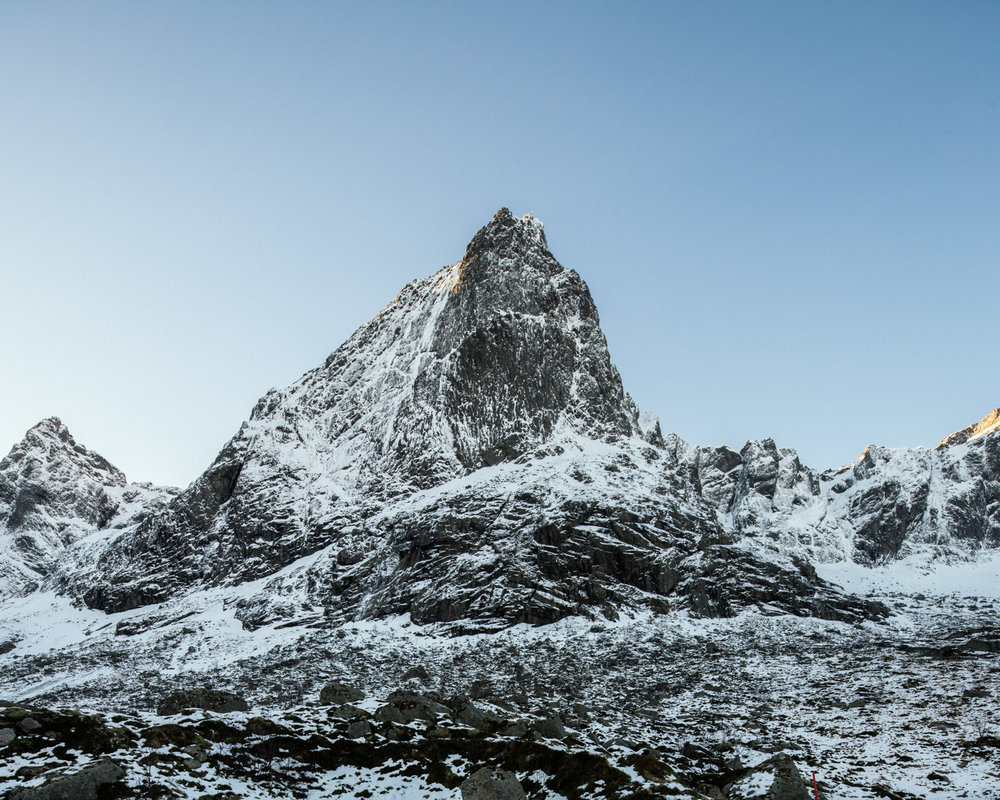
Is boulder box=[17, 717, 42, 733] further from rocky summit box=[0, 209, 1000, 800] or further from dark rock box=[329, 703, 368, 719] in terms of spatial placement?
dark rock box=[329, 703, 368, 719]

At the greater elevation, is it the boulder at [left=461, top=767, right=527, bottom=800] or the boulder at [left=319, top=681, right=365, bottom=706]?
the boulder at [left=461, top=767, right=527, bottom=800]

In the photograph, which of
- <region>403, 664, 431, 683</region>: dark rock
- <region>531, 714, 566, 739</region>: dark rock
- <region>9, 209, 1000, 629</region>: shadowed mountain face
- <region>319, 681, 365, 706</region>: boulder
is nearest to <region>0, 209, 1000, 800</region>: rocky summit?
<region>319, 681, 365, 706</region>: boulder

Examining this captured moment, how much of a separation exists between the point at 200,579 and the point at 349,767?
146 m

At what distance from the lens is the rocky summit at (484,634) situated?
31.5 meters

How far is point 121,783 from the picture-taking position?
26.1 m

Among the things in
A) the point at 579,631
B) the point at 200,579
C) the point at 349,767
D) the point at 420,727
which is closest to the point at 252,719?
the point at 349,767

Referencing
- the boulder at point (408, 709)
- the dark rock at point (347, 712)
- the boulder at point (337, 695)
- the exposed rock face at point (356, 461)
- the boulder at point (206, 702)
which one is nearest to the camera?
the dark rock at point (347, 712)

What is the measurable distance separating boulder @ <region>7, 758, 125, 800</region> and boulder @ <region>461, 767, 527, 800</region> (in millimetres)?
13310

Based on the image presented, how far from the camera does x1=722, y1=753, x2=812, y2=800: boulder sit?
2780 centimetres

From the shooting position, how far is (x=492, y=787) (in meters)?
26.2

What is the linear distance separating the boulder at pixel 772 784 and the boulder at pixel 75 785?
971 inches

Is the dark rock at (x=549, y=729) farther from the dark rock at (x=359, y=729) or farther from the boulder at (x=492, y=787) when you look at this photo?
the boulder at (x=492, y=787)

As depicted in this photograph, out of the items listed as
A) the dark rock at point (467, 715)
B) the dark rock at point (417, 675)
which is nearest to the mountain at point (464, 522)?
the dark rock at point (417, 675)

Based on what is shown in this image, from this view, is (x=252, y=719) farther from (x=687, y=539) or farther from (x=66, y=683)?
(x=687, y=539)
